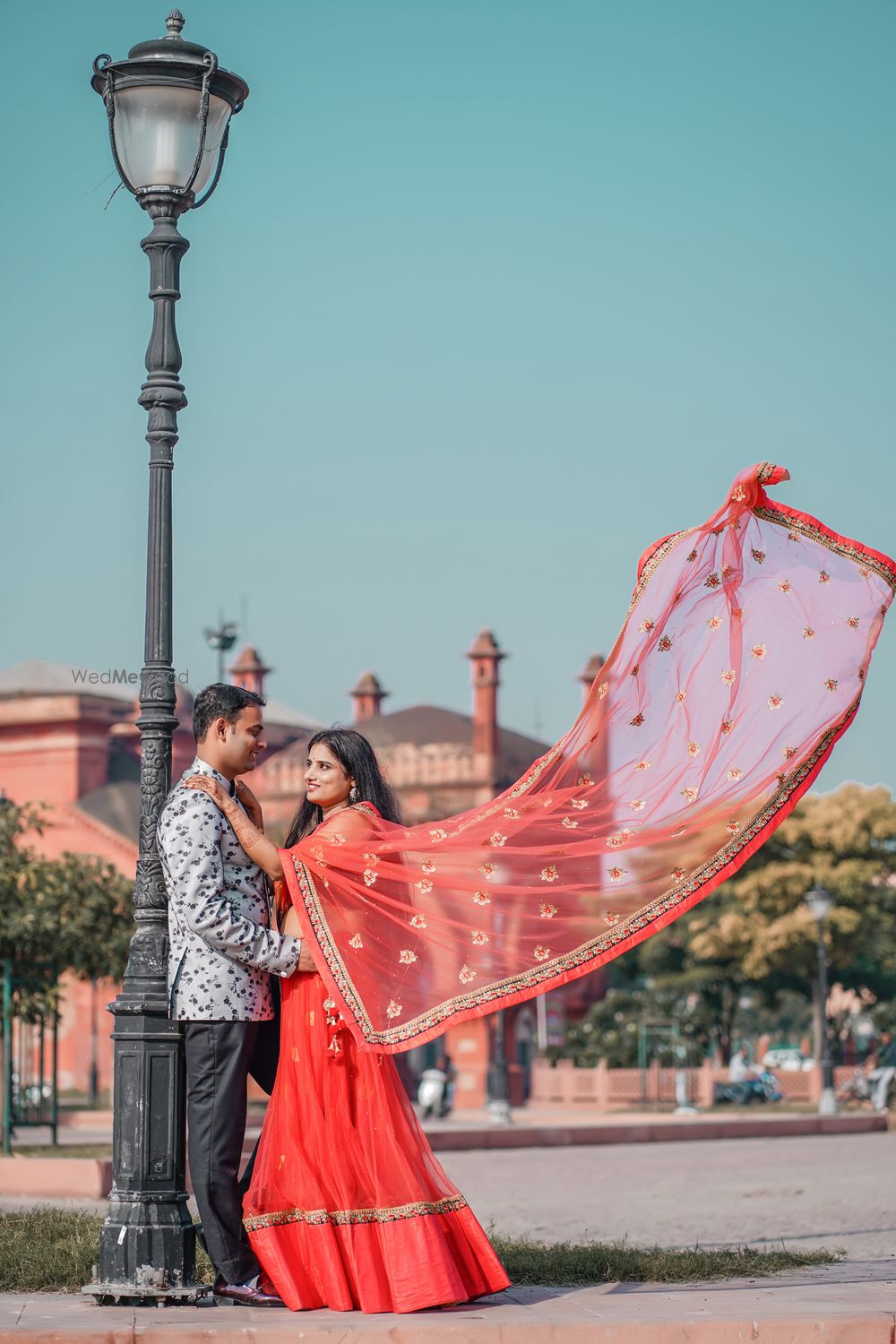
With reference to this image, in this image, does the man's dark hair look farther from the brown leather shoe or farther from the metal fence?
the metal fence

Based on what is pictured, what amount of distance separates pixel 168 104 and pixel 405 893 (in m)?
3.00

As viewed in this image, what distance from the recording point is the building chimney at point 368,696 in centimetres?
5888

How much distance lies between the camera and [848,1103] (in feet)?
117

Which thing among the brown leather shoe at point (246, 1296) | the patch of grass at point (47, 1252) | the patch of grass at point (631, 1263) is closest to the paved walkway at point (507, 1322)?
the brown leather shoe at point (246, 1296)

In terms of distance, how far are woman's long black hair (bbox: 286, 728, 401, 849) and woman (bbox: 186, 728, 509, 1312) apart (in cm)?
5

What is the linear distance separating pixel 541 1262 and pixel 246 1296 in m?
1.70

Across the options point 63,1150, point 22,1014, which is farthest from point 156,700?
point 22,1014

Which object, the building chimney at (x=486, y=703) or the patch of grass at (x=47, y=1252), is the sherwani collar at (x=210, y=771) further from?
the building chimney at (x=486, y=703)

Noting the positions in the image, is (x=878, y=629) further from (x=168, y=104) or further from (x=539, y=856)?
(x=168, y=104)

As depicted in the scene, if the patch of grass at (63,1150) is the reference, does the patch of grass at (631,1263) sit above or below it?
above

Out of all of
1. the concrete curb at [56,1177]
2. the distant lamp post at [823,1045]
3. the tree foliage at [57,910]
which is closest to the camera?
the concrete curb at [56,1177]

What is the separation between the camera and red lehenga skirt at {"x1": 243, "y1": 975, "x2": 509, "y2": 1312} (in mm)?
6207

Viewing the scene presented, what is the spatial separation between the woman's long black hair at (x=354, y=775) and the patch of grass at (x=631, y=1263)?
1.92 meters

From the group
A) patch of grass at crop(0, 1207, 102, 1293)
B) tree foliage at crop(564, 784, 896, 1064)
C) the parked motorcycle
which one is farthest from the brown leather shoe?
tree foliage at crop(564, 784, 896, 1064)
